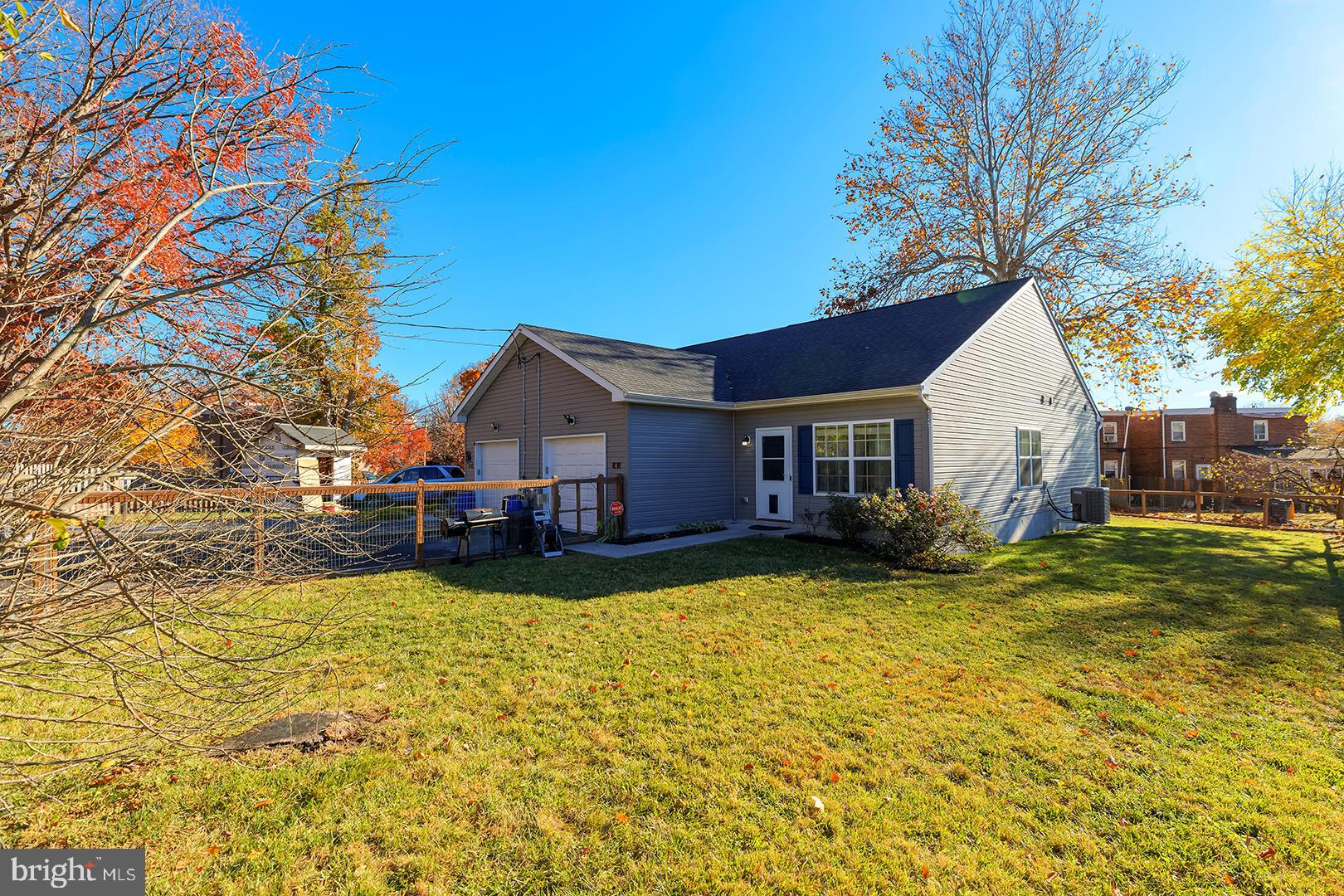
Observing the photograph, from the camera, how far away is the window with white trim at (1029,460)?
42.7 feet

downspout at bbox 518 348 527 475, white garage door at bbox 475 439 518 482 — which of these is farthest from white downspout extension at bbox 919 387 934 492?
white garage door at bbox 475 439 518 482

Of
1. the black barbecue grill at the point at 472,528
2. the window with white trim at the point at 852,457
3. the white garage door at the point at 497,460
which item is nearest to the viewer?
the black barbecue grill at the point at 472,528

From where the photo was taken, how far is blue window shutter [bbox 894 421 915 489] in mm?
10477

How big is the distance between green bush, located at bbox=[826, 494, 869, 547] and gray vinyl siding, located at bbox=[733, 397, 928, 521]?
1008 mm

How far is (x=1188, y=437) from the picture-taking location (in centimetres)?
3152

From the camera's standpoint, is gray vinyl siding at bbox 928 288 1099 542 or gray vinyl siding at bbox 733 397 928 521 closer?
gray vinyl siding at bbox 733 397 928 521

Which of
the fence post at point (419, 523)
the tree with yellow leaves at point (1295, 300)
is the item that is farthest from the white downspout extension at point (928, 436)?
the tree with yellow leaves at point (1295, 300)

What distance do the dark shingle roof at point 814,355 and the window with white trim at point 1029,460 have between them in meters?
3.34

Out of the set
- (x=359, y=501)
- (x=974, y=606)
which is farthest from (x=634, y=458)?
(x=974, y=606)

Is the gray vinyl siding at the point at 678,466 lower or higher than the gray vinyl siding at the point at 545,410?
lower

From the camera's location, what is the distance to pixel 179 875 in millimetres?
2396

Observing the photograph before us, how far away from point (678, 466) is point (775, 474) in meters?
2.33

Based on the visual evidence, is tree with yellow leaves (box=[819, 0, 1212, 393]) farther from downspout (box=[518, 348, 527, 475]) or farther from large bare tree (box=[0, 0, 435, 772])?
large bare tree (box=[0, 0, 435, 772])

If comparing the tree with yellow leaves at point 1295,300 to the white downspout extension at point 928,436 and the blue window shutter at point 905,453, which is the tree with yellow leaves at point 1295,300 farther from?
the blue window shutter at point 905,453
